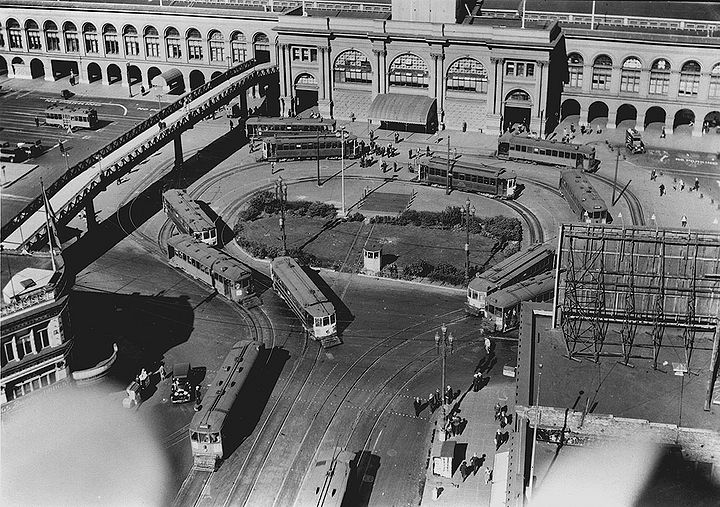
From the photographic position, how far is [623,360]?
76.0 meters

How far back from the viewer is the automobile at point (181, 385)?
78750 mm

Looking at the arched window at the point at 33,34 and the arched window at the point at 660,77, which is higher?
the arched window at the point at 33,34

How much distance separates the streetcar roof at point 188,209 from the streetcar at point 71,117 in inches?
1614

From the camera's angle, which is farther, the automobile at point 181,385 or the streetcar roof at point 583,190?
the streetcar roof at point 583,190

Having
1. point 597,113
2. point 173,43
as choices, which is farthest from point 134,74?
point 597,113

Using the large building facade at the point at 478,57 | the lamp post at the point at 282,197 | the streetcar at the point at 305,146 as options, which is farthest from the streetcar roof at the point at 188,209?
the large building facade at the point at 478,57

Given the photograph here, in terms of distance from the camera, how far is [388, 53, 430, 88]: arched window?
147 metres

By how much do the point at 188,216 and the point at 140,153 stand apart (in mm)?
14950

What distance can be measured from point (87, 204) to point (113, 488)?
48.2 m

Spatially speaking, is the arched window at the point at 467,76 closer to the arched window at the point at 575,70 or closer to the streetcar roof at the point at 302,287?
the arched window at the point at 575,70

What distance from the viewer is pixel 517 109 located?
14700 cm

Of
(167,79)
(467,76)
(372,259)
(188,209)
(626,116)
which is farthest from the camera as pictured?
(167,79)

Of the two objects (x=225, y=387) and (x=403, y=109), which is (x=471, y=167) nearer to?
(x=403, y=109)

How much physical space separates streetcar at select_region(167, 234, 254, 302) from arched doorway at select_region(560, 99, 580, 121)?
7393 centimetres
